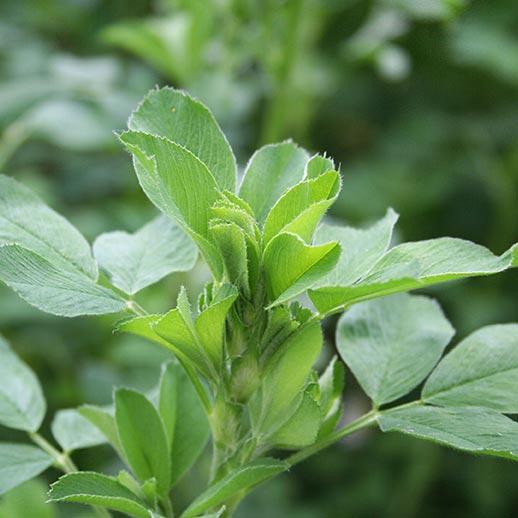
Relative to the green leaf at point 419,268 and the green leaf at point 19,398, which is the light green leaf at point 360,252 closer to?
the green leaf at point 419,268

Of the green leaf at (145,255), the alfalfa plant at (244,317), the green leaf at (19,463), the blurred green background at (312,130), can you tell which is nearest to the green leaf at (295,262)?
the alfalfa plant at (244,317)

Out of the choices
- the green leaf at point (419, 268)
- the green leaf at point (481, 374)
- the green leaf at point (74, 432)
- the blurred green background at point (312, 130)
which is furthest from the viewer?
the blurred green background at point (312, 130)

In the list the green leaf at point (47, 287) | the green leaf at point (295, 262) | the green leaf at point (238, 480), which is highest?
the green leaf at point (47, 287)

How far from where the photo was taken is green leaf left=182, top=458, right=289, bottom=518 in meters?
0.50

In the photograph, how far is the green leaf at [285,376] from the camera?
519 millimetres

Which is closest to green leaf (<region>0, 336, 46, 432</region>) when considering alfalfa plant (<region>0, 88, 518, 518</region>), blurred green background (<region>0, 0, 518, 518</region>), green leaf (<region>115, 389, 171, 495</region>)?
alfalfa plant (<region>0, 88, 518, 518</region>)

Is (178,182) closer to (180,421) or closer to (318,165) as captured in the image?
(318,165)

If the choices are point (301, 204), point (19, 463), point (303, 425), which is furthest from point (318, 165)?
point (19, 463)

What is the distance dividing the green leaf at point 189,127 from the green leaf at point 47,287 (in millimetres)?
97

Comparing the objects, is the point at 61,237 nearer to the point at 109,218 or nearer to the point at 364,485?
the point at 109,218

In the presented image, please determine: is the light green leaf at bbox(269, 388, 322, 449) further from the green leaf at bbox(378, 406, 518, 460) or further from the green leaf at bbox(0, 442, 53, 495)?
the green leaf at bbox(0, 442, 53, 495)

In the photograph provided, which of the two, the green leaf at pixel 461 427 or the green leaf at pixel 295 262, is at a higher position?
the green leaf at pixel 295 262

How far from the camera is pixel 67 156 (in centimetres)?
186

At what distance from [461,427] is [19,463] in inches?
11.7
